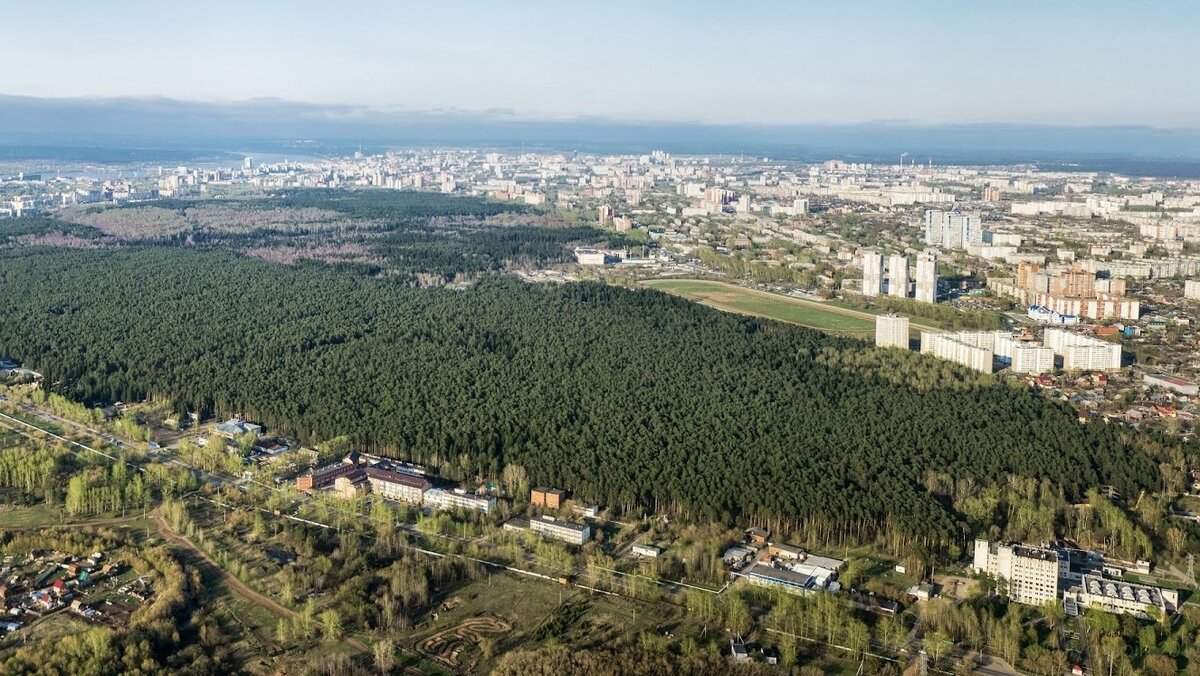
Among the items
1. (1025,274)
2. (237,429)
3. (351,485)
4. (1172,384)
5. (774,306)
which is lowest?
(351,485)

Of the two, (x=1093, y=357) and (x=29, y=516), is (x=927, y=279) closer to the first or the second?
(x=1093, y=357)

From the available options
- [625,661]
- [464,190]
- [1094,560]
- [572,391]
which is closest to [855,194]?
[464,190]

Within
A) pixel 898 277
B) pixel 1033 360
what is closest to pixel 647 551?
pixel 1033 360

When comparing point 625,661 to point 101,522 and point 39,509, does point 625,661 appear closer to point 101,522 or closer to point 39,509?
point 101,522

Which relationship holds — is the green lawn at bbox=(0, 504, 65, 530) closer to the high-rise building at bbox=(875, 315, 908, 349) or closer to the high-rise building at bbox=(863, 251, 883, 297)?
the high-rise building at bbox=(875, 315, 908, 349)

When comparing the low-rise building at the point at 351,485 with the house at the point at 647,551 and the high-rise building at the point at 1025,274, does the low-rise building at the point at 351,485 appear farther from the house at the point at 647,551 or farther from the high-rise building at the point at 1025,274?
the high-rise building at the point at 1025,274
